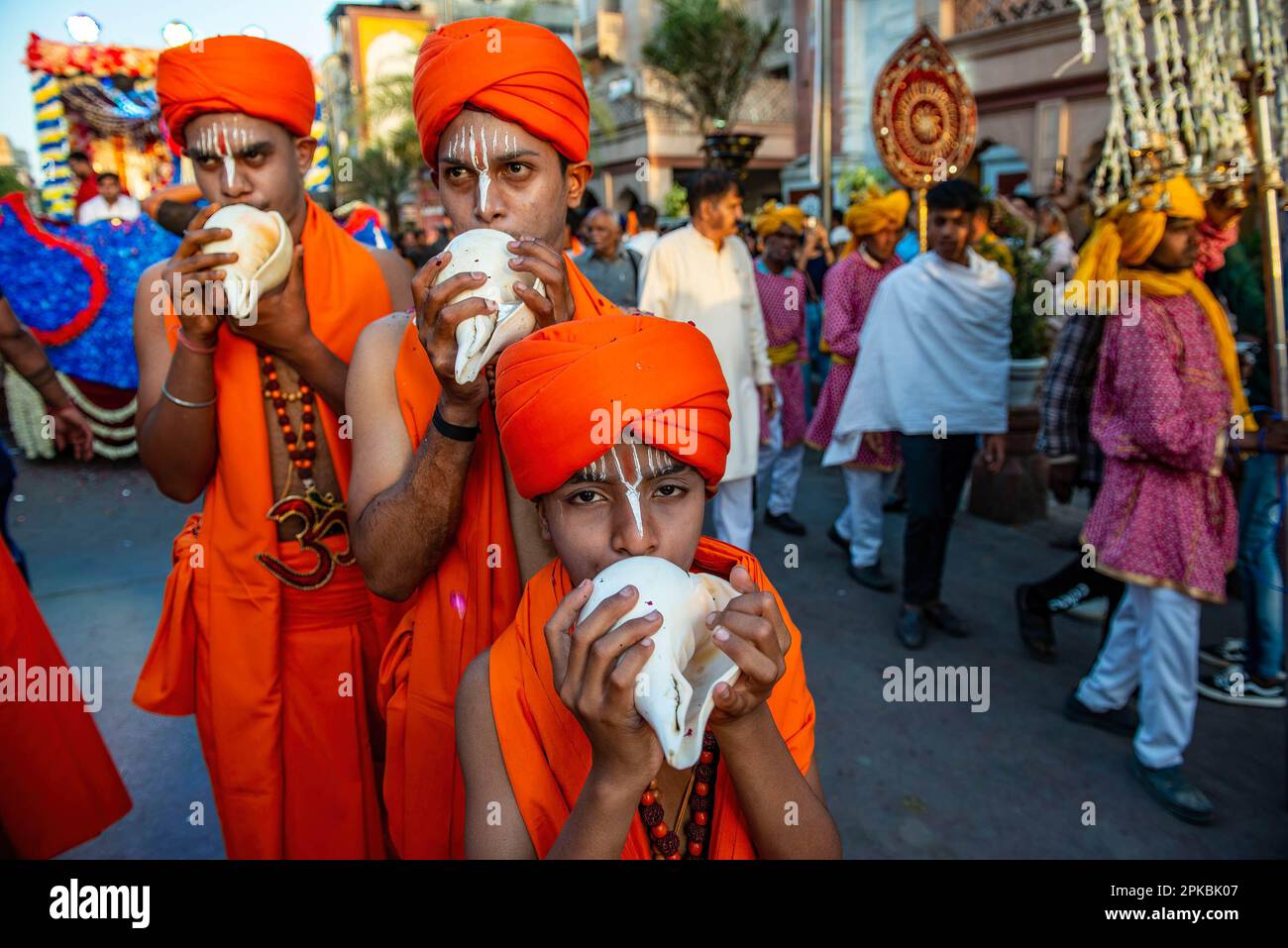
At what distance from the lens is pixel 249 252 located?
A: 68.7 inches

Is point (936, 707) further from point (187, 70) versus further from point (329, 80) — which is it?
point (329, 80)

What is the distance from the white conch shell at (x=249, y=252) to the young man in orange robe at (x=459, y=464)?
0.28 meters

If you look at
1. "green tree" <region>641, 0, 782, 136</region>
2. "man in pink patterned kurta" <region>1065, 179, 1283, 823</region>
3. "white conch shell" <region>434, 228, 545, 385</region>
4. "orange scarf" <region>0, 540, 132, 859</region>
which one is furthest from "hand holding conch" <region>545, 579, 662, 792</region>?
"green tree" <region>641, 0, 782, 136</region>

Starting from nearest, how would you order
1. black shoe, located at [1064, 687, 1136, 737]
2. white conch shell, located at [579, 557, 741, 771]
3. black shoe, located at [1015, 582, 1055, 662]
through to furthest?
white conch shell, located at [579, 557, 741, 771] → black shoe, located at [1064, 687, 1136, 737] → black shoe, located at [1015, 582, 1055, 662]

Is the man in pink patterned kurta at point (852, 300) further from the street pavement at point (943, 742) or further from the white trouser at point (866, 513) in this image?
the street pavement at point (943, 742)

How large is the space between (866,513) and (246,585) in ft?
13.2

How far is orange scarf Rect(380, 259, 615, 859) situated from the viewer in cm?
Answer: 161

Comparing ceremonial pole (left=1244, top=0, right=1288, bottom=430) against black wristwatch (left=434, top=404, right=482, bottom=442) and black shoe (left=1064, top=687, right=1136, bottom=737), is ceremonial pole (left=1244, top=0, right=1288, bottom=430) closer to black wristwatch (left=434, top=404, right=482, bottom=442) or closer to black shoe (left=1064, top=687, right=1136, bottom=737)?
black shoe (left=1064, top=687, right=1136, bottom=737)

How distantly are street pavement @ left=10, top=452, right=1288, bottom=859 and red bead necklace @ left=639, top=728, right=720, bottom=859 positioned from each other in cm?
177

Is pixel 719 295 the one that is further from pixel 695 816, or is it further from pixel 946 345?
pixel 695 816

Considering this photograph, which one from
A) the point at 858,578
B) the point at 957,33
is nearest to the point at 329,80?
the point at 957,33

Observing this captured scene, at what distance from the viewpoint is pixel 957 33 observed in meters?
15.3

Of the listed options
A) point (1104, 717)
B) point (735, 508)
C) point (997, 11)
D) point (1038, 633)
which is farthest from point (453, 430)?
point (997, 11)

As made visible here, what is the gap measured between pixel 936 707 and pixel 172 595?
3.11 metres
